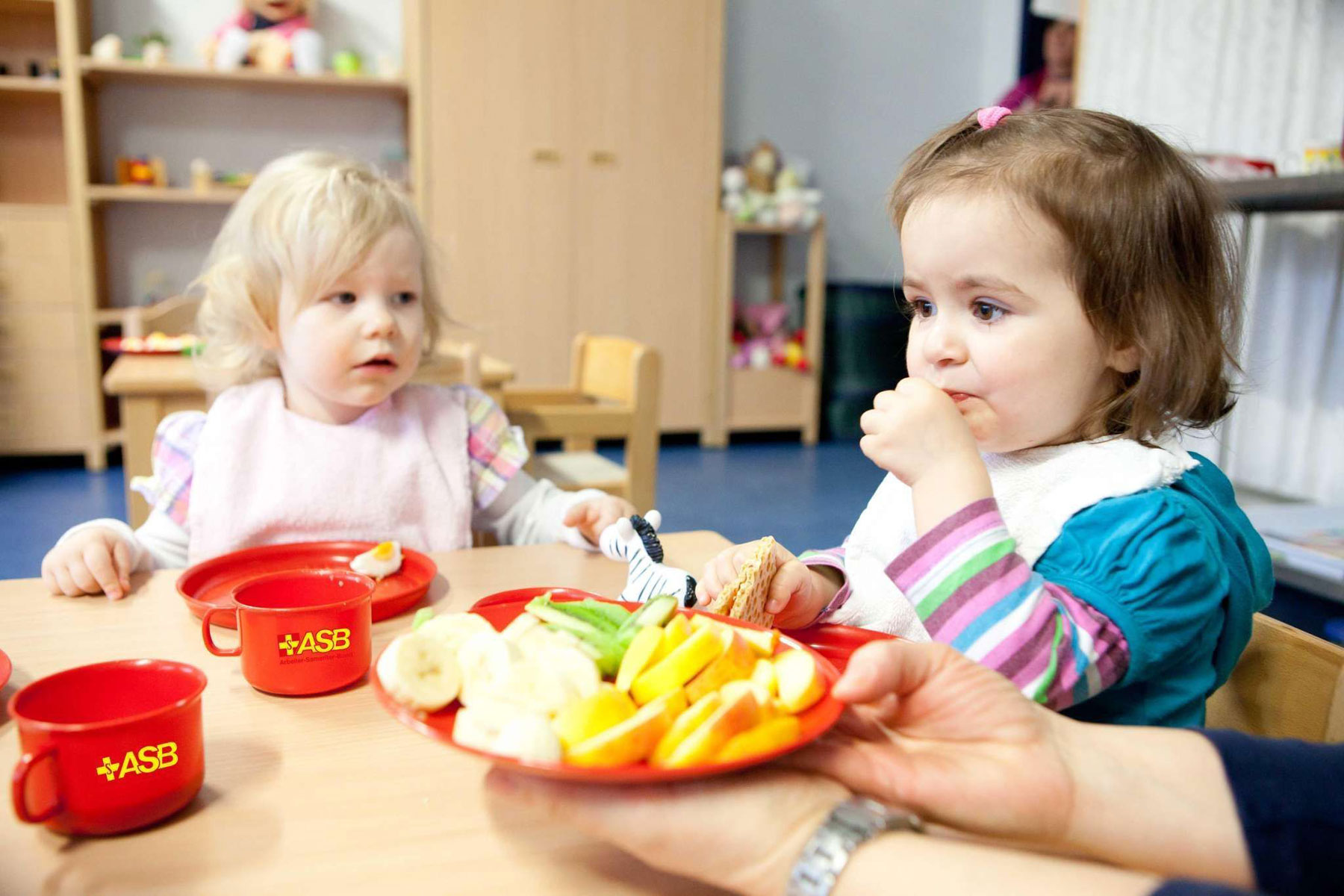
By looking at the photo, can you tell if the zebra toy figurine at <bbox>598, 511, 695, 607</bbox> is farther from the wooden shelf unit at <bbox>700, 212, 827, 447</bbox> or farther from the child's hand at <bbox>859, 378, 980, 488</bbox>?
the wooden shelf unit at <bbox>700, 212, 827, 447</bbox>

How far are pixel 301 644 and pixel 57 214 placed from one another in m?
3.96

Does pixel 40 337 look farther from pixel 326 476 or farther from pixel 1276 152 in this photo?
pixel 1276 152

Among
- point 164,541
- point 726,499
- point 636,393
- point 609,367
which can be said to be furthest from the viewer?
point 726,499

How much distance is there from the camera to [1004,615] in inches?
25.5

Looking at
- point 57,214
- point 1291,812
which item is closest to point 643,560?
point 1291,812

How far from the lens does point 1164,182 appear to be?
2.55 ft

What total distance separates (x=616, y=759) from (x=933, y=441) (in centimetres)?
34

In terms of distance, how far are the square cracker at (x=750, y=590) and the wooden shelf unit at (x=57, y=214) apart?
3825mm

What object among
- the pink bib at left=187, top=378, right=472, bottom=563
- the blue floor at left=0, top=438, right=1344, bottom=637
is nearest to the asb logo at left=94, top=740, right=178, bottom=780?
the pink bib at left=187, top=378, right=472, bottom=563

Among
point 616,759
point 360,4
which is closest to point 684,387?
point 360,4

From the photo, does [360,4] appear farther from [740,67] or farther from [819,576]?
[819,576]

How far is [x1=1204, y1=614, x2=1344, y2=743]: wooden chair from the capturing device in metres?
0.75

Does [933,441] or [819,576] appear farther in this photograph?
[819,576]

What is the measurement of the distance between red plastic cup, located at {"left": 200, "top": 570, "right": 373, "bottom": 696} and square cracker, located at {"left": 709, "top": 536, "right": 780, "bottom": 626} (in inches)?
10.3
